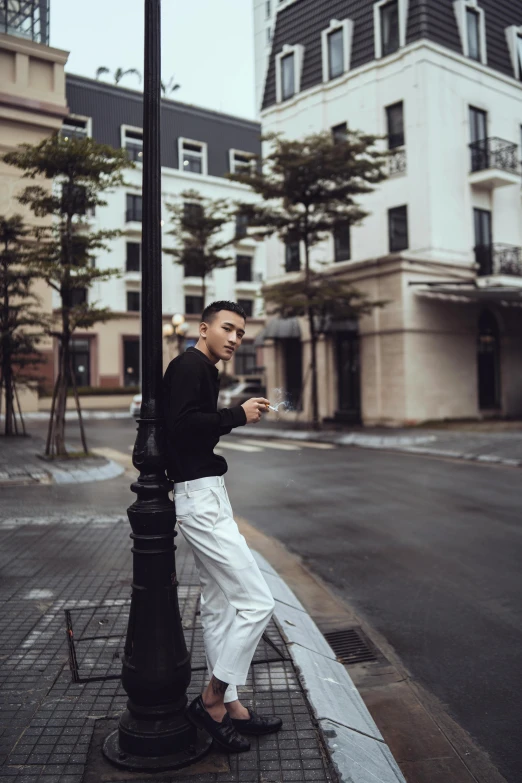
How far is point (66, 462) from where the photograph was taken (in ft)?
42.4

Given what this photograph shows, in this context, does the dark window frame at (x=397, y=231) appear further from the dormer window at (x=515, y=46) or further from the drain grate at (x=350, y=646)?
the drain grate at (x=350, y=646)

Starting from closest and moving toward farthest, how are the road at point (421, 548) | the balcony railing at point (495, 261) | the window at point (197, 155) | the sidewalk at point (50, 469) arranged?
the road at point (421, 548) < the sidewalk at point (50, 469) < the balcony railing at point (495, 261) < the window at point (197, 155)

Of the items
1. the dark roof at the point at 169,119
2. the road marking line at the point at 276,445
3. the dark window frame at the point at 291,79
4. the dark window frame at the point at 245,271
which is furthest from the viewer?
the dark window frame at the point at 245,271

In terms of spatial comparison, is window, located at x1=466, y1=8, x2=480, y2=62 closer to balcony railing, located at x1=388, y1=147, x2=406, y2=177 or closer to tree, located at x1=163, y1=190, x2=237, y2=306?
balcony railing, located at x1=388, y1=147, x2=406, y2=177

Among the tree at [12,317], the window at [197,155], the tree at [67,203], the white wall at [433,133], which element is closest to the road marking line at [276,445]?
the tree at [67,203]

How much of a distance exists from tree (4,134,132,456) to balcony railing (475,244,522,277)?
14731 mm

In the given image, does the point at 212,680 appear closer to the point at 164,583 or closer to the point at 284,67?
the point at 164,583

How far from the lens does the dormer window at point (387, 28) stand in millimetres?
23391

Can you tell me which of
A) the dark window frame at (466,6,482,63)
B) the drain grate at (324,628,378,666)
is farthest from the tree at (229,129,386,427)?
the drain grate at (324,628,378,666)

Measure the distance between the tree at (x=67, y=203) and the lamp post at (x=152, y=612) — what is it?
1017 centimetres

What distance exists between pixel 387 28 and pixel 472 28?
319 cm

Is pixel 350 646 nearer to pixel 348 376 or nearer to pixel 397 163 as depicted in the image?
pixel 348 376

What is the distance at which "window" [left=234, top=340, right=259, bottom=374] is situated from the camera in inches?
1853

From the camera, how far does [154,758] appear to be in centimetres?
274
